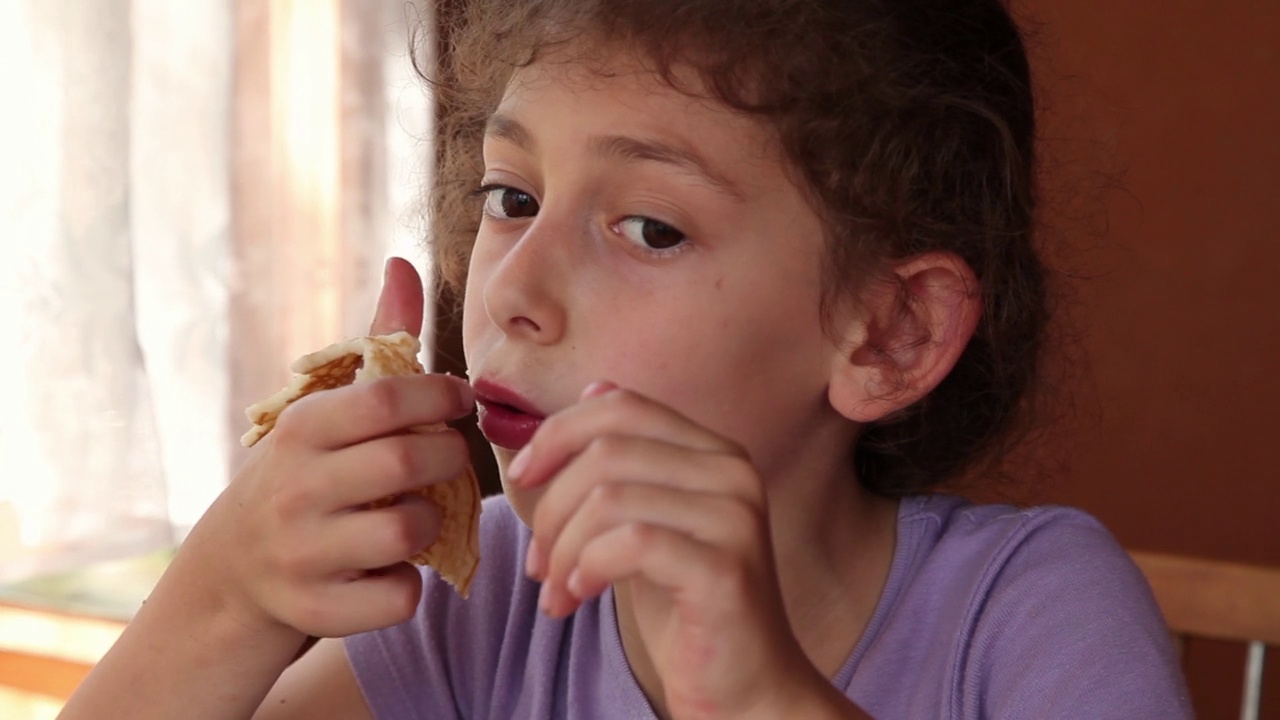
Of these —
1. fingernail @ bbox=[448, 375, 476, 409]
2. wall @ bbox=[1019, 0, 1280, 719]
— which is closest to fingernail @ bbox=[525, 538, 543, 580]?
fingernail @ bbox=[448, 375, 476, 409]

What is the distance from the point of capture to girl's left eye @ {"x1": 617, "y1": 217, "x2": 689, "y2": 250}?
930mm

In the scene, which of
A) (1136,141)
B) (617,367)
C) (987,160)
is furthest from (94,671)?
(1136,141)

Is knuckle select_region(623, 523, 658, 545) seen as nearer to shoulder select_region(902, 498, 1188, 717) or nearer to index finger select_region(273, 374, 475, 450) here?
index finger select_region(273, 374, 475, 450)

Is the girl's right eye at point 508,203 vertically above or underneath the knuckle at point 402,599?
above

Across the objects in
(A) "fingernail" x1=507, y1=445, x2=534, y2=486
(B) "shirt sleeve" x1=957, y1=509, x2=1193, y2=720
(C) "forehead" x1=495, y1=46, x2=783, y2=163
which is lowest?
(B) "shirt sleeve" x1=957, y1=509, x2=1193, y2=720

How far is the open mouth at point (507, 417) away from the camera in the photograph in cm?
91

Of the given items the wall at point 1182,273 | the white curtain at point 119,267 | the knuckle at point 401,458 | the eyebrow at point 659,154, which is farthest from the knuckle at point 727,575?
the wall at point 1182,273

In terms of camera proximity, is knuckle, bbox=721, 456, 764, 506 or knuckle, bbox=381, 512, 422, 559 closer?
knuckle, bbox=721, 456, 764, 506

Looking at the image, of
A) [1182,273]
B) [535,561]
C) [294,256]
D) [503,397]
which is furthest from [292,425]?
[1182,273]

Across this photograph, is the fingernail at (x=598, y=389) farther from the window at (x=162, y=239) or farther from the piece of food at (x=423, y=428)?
the window at (x=162, y=239)

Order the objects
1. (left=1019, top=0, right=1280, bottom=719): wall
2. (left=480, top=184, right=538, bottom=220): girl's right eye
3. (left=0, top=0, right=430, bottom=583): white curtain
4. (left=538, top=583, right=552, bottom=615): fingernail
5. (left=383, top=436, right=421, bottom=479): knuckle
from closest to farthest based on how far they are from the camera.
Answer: (left=538, top=583, right=552, bottom=615): fingernail
(left=383, top=436, right=421, bottom=479): knuckle
(left=480, top=184, right=538, bottom=220): girl's right eye
(left=0, top=0, right=430, bottom=583): white curtain
(left=1019, top=0, right=1280, bottom=719): wall

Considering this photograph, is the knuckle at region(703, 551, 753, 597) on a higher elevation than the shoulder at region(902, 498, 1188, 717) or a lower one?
higher

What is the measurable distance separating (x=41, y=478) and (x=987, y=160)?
1186 mm

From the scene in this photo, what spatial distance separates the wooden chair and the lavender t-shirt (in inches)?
10.5
